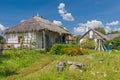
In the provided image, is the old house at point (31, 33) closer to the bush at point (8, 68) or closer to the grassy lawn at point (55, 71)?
the grassy lawn at point (55, 71)

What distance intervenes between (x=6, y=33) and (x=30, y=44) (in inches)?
253

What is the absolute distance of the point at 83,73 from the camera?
17.1 m

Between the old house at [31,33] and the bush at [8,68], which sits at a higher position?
the old house at [31,33]

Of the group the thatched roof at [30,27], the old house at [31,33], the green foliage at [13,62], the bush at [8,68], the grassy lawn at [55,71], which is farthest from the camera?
the old house at [31,33]

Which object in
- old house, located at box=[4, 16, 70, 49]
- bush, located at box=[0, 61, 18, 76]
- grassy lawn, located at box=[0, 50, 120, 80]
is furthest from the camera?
old house, located at box=[4, 16, 70, 49]

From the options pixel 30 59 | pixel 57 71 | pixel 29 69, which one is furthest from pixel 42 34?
pixel 57 71

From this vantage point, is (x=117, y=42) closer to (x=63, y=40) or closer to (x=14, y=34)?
(x=63, y=40)

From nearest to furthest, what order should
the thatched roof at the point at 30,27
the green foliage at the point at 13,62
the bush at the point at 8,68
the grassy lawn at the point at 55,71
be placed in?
the grassy lawn at the point at 55,71 < the bush at the point at 8,68 < the green foliage at the point at 13,62 < the thatched roof at the point at 30,27

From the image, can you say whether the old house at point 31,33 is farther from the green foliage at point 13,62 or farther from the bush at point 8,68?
the bush at point 8,68

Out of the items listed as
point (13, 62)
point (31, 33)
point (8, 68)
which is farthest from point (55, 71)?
point (31, 33)

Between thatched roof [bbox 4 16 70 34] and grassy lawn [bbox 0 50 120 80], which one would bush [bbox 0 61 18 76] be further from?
thatched roof [bbox 4 16 70 34]

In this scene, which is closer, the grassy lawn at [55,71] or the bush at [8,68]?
the grassy lawn at [55,71]

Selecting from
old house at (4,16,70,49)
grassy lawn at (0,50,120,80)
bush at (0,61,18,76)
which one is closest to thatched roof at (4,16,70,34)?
old house at (4,16,70,49)

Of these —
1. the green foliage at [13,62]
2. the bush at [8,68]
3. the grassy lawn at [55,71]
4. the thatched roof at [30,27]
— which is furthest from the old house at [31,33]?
the bush at [8,68]
